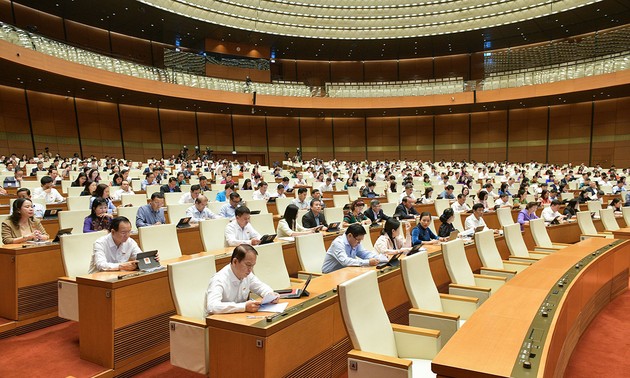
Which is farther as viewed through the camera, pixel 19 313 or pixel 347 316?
pixel 19 313

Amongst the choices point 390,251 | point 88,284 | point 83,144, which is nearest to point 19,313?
point 88,284

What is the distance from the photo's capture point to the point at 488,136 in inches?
A: 1027

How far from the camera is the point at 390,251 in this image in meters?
4.79

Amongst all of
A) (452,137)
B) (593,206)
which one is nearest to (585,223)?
(593,206)

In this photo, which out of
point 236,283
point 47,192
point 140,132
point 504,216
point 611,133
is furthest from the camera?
point 140,132

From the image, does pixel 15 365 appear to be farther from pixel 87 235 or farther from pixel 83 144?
pixel 83 144

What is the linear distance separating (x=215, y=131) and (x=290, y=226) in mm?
20771

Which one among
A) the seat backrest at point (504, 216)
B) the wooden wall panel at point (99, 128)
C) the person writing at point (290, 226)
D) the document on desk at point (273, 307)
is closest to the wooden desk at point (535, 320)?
the document on desk at point (273, 307)

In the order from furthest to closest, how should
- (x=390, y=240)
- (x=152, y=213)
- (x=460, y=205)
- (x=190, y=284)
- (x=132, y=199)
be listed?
(x=460, y=205), (x=132, y=199), (x=152, y=213), (x=390, y=240), (x=190, y=284)

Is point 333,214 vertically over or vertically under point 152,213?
under

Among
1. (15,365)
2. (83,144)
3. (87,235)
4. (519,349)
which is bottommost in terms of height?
(15,365)

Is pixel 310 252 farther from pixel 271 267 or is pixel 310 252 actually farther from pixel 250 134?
pixel 250 134

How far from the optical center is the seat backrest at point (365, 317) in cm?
259

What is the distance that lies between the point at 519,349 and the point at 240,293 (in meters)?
1.90
